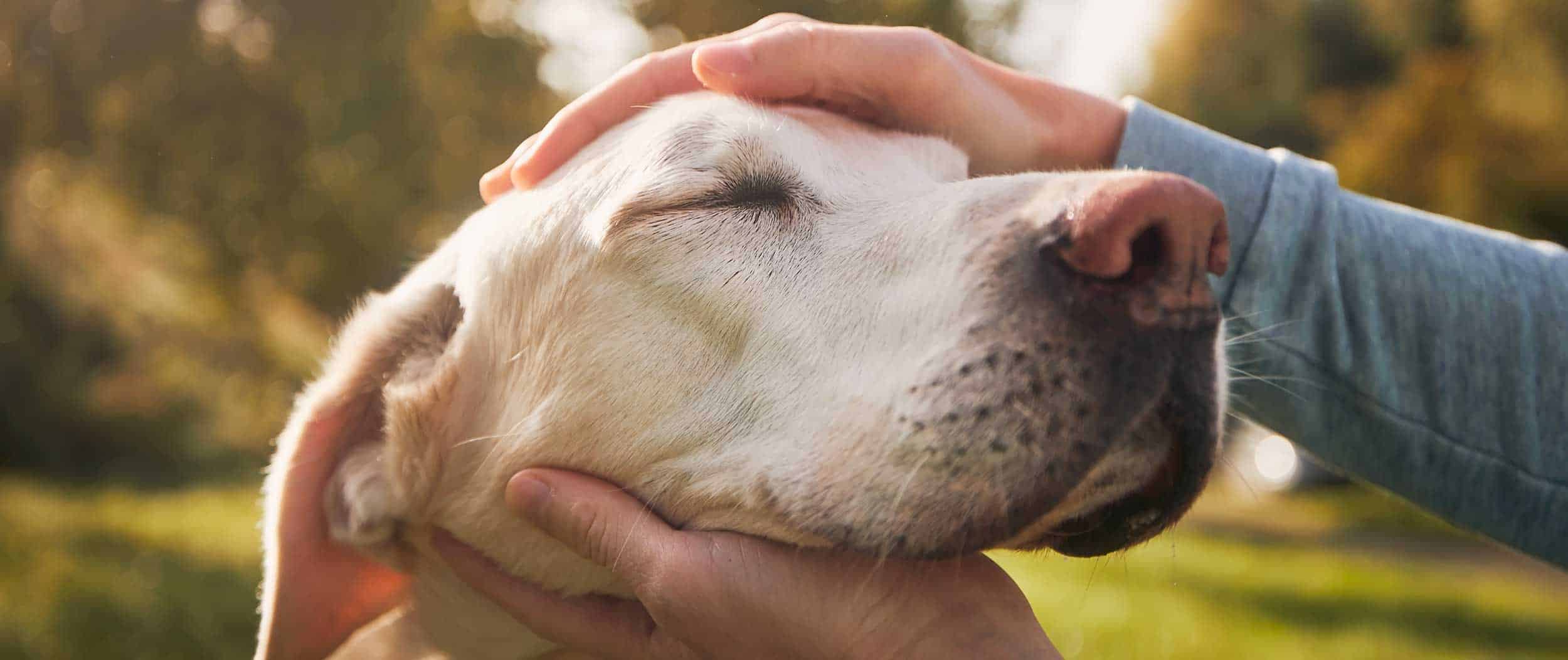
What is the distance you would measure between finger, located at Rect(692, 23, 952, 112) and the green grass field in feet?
9.75

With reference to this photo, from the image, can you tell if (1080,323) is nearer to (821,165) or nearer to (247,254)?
(821,165)

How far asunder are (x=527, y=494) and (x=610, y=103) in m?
0.96

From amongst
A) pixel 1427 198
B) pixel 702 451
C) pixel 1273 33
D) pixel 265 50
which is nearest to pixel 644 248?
pixel 702 451

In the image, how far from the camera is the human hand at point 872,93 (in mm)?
2477

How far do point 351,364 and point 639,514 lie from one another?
2.96 feet

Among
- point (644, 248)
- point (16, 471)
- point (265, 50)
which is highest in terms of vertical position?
point (265, 50)

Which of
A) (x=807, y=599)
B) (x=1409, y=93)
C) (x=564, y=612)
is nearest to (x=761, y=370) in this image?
(x=807, y=599)

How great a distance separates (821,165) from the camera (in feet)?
7.66

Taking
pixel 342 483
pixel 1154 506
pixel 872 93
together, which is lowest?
pixel 1154 506

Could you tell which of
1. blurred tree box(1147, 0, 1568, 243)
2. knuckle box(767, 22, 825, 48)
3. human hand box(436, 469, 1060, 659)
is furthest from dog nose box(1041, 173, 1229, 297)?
blurred tree box(1147, 0, 1568, 243)

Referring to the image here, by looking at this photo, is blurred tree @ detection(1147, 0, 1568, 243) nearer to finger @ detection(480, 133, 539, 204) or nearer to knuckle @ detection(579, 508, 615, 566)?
finger @ detection(480, 133, 539, 204)

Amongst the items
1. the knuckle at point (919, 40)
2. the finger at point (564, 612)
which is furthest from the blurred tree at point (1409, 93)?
the finger at point (564, 612)

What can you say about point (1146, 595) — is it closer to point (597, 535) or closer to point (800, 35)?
point (800, 35)

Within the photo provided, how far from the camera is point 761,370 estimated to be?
2055 mm
